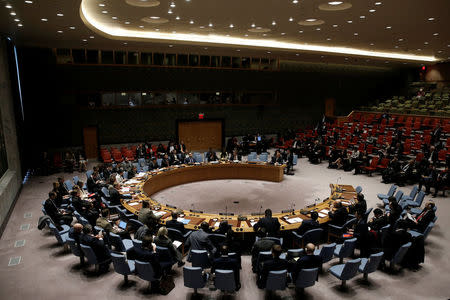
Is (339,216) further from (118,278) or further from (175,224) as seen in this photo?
(118,278)

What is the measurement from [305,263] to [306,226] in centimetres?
159

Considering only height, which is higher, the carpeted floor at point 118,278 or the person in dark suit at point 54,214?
the person in dark suit at point 54,214

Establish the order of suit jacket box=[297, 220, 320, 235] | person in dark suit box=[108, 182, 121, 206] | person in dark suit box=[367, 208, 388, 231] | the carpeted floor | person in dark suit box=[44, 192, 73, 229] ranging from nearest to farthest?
the carpeted floor
suit jacket box=[297, 220, 320, 235]
person in dark suit box=[367, 208, 388, 231]
person in dark suit box=[44, 192, 73, 229]
person in dark suit box=[108, 182, 121, 206]

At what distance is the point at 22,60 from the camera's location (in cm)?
1441

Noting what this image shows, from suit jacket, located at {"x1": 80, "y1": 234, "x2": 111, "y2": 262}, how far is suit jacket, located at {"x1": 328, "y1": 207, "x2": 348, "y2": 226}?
5181 mm

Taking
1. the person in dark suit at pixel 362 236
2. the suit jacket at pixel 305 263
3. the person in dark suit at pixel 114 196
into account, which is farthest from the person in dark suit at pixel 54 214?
the person in dark suit at pixel 362 236

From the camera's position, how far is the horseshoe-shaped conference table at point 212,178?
23.5 feet

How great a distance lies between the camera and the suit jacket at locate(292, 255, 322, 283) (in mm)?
5090

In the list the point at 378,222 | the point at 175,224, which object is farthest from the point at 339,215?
the point at 175,224

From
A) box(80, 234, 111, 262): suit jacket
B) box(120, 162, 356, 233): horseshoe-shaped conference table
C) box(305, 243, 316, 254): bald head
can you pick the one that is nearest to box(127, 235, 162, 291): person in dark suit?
box(80, 234, 111, 262): suit jacket

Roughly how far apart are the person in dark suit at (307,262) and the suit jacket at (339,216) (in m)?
2.27

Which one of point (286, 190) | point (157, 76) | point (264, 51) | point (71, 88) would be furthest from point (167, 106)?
point (286, 190)

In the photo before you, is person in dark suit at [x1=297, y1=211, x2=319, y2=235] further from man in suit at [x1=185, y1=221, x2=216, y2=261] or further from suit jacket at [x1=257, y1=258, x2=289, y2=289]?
man in suit at [x1=185, y1=221, x2=216, y2=261]

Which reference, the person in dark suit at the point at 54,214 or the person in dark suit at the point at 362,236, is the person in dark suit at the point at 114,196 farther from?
the person in dark suit at the point at 362,236
